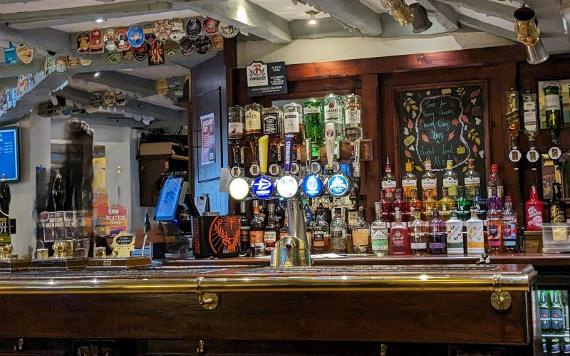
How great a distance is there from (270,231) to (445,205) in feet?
4.28

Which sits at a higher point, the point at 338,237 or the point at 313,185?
the point at 313,185

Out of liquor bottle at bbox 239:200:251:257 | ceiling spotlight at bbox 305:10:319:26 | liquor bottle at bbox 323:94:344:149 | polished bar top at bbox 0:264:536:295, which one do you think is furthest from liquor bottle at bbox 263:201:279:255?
polished bar top at bbox 0:264:536:295

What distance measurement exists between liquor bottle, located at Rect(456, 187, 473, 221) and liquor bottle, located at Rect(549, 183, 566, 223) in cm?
54

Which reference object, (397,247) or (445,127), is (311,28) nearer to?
(445,127)

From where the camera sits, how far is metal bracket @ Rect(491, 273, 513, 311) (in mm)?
2408

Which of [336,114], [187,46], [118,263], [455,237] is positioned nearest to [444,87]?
[336,114]

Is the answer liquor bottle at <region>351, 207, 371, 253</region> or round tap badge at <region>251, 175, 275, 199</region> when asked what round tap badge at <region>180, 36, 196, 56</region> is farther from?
liquor bottle at <region>351, 207, 371, 253</region>

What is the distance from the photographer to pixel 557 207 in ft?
18.1

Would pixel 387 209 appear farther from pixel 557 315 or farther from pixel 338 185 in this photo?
pixel 557 315

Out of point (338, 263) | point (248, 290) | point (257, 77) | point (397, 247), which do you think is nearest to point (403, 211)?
point (397, 247)

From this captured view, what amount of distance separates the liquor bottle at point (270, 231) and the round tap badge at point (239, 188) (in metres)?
0.27

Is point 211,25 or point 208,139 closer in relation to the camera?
point 211,25

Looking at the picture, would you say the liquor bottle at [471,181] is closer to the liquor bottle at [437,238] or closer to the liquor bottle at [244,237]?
the liquor bottle at [437,238]

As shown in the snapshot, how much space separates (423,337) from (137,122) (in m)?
10.3
